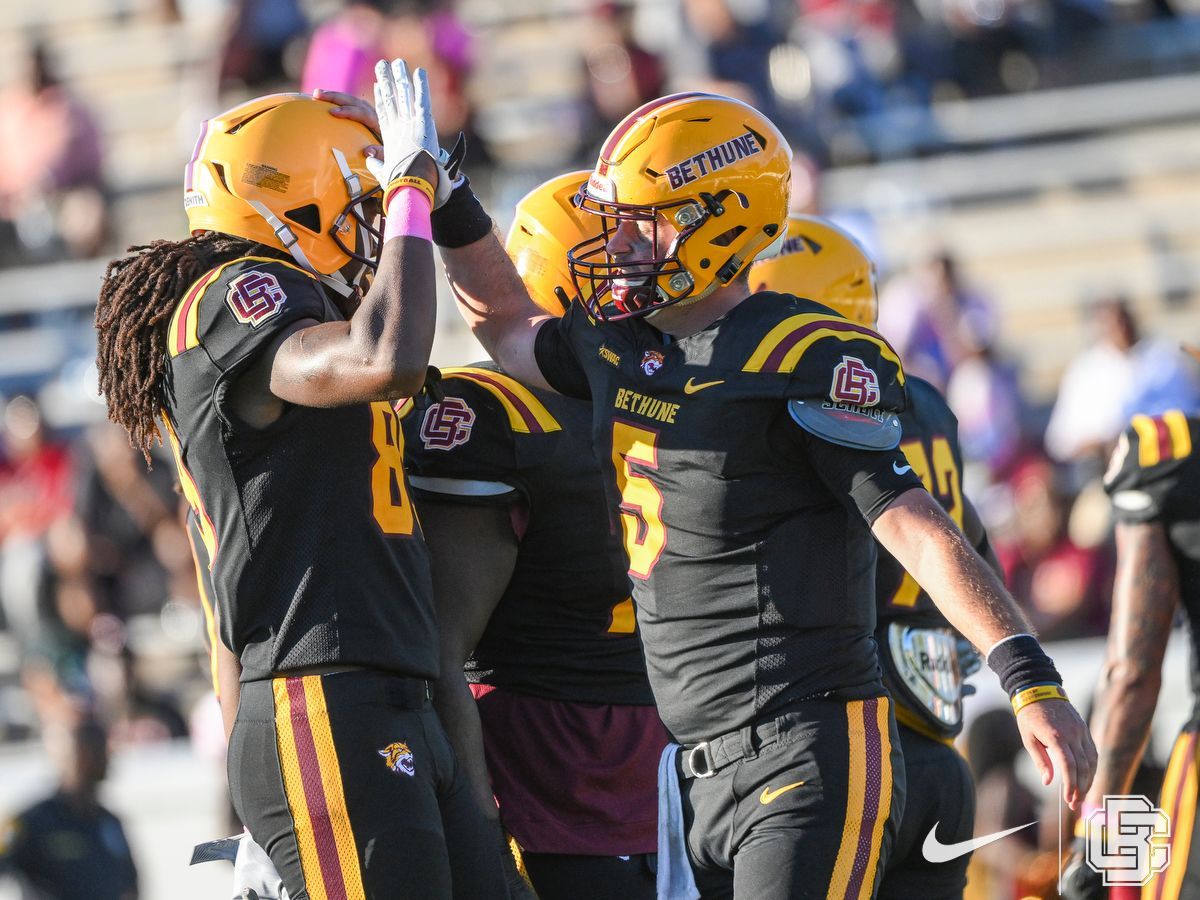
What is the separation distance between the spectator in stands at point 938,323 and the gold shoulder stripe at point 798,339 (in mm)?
6519

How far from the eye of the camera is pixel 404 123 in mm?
4031

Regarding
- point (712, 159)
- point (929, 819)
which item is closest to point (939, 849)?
point (929, 819)

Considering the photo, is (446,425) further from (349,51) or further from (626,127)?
(349,51)

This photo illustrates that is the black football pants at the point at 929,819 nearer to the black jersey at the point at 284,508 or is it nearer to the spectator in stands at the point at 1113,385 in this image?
the black jersey at the point at 284,508

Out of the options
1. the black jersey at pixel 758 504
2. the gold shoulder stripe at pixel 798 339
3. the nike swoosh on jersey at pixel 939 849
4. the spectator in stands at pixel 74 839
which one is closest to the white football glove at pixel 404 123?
the black jersey at pixel 758 504

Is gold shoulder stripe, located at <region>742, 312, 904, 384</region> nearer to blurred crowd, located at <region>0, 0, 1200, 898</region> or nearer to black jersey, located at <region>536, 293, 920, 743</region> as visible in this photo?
black jersey, located at <region>536, 293, 920, 743</region>

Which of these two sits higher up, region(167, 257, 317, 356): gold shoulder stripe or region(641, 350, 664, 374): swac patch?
region(167, 257, 317, 356): gold shoulder stripe

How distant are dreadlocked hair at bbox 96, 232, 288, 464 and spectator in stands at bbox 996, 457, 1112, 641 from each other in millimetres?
5338

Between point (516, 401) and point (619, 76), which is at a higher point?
point (619, 76)

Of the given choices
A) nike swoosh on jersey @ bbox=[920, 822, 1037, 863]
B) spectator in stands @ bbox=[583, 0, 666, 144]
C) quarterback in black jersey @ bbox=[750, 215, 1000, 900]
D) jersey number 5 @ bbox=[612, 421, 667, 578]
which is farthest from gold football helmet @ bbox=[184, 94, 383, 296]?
spectator in stands @ bbox=[583, 0, 666, 144]

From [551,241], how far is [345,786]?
5.32 feet

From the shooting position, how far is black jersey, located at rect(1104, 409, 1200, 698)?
468cm

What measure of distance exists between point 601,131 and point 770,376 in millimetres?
8229

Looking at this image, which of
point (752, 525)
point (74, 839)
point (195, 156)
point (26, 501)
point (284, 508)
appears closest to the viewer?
point (752, 525)
